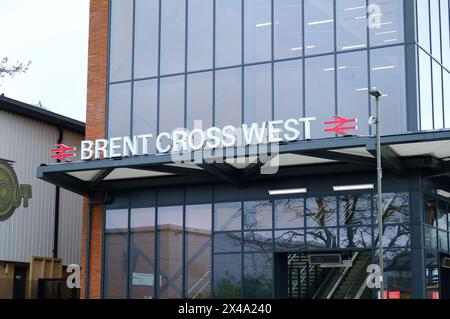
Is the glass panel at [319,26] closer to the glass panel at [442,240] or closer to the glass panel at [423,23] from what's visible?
the glass panel at [423,23]

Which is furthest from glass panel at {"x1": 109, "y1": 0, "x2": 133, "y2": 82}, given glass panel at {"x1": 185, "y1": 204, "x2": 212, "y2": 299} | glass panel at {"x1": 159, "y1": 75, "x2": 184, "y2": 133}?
glass panel at {"x1": 185, "y1": 204, "x2": 212, "y2": 299}

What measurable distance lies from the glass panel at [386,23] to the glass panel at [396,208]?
195 inches

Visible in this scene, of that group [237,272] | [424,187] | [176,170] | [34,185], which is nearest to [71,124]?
[34,185]

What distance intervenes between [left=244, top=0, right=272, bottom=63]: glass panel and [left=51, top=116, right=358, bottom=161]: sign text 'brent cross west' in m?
2.54

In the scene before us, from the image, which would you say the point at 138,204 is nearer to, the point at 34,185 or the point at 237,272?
the point at 237,272

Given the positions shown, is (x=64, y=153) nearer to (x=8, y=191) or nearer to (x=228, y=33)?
(x=8, y=191)

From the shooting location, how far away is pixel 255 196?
2544 cm

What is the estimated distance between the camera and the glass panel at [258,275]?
2472 cm

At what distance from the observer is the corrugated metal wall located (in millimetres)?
30734

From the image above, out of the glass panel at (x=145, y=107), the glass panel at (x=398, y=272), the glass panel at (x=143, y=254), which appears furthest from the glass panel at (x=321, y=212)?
the glass panel at (x=145, y=107)

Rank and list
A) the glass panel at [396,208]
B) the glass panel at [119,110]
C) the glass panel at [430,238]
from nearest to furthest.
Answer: the glass panel at [396,208] < the glass panel at [430,238] < the glass panel at [119,110]

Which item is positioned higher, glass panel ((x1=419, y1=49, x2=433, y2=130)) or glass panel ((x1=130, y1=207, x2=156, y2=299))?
glass panel ((x1=419, y1=49, x2=433, y2=130))

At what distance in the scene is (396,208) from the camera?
23.3 metres

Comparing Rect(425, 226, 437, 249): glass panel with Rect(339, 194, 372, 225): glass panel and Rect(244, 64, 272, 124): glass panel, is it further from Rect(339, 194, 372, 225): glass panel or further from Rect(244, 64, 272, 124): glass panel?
Rect(244, 64, 272, 124): glass panel
